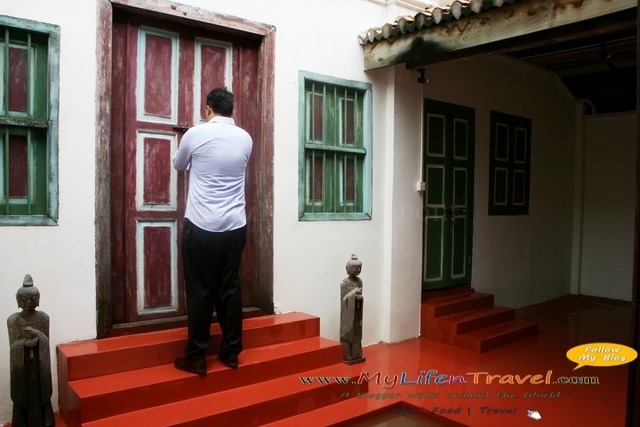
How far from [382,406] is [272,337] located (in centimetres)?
105

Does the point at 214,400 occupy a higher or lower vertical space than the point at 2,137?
lower

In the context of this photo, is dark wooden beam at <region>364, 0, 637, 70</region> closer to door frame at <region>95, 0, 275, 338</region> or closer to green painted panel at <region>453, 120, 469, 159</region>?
door frame at <region>95, 0, 275, 338</region>

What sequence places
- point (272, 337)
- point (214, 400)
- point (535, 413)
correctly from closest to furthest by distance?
point (214, 400)
point (535, 413)
point (272, 337)

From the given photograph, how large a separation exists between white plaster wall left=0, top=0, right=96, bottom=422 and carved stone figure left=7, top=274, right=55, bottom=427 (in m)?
0.41

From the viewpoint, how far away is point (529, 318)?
716 centimetres

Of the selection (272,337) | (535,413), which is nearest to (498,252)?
(535,413)

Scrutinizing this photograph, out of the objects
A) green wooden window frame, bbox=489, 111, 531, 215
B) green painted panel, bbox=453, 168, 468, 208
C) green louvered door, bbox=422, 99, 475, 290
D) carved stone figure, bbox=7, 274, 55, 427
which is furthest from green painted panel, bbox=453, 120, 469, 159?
carved stone figure, bbox=7, 274, 55, 427

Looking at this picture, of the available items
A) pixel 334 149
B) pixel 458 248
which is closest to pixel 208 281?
pixel 334 149

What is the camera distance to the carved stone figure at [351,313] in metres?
4.81

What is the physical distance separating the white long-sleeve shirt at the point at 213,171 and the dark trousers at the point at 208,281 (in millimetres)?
88

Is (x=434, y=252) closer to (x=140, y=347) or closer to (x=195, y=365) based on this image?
(x=195, y=365)

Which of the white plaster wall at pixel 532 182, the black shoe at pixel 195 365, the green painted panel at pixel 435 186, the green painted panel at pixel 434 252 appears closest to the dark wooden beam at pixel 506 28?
the white plaster wall at pixel 532 182

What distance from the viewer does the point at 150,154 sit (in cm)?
424

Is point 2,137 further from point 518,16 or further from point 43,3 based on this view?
point 518,16
